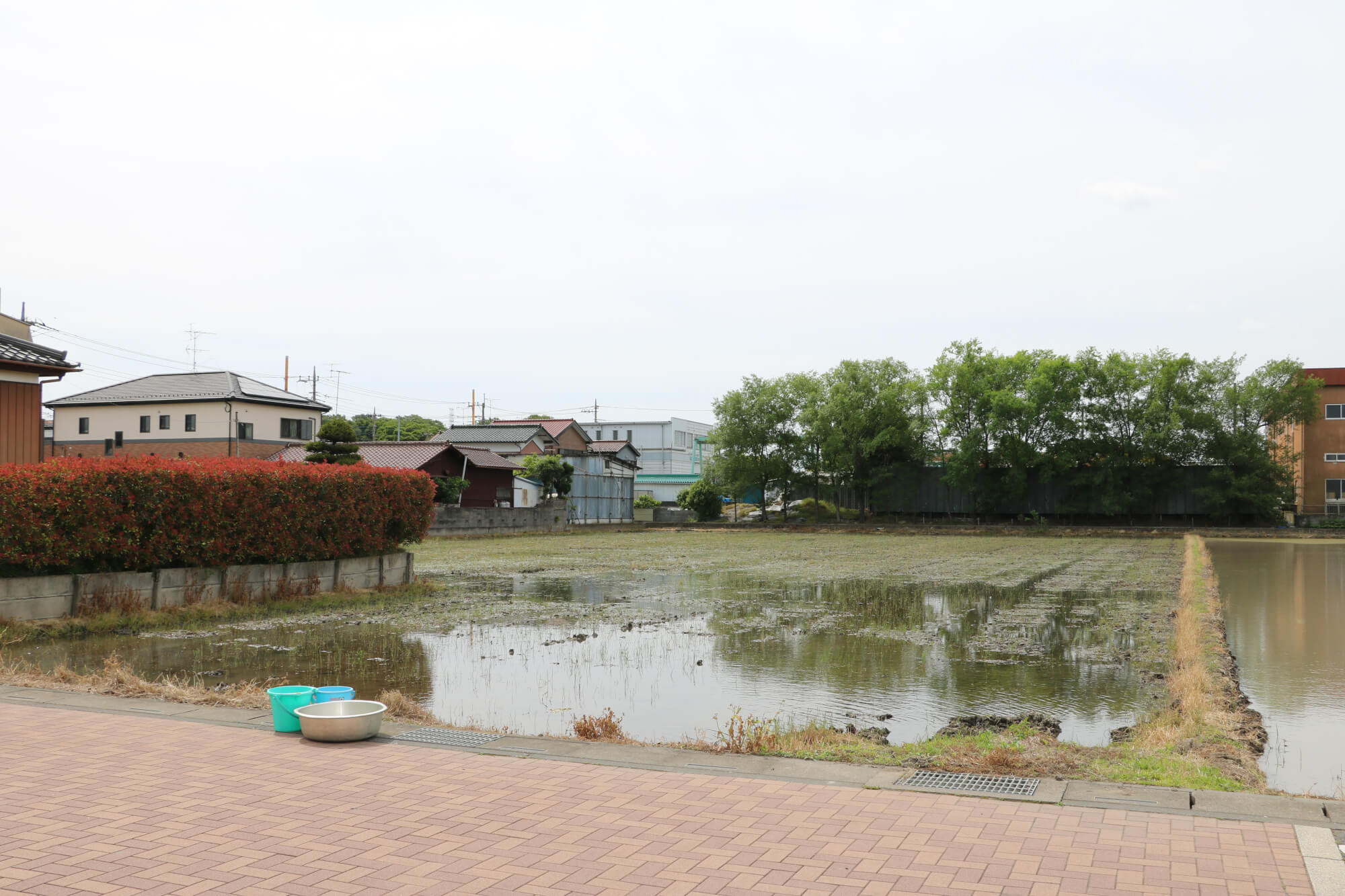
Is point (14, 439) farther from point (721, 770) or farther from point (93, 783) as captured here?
point (721, 770)

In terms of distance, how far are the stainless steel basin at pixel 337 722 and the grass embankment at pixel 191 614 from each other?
6.06m

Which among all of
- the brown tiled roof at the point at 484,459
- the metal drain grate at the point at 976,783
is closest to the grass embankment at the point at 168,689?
the metal drain grate at the point at 976,783

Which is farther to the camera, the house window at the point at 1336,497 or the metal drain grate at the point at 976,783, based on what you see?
the house window at the point at 1336,497

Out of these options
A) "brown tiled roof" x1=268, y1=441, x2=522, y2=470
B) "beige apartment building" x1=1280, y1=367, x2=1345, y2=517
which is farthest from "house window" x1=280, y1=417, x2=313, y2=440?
"beige apartment building" x1=1280, y1=367, x2=1345, y2=517

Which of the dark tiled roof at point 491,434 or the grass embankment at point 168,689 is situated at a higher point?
the dark tiled roof at point 491,434

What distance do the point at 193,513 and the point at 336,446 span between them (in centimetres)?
1776

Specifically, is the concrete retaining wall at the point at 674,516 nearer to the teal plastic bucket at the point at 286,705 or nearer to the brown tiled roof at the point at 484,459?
the brown tiled roof at the point at 484,459

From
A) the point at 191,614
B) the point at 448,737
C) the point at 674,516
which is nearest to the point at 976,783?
the point at 448,737

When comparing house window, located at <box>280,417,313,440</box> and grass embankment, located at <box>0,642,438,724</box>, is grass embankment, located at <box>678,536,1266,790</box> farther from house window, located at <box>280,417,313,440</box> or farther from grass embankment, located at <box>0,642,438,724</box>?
house window, located at <box>280,417,313,440</box>

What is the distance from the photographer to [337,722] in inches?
230

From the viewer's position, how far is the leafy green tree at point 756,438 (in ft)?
177

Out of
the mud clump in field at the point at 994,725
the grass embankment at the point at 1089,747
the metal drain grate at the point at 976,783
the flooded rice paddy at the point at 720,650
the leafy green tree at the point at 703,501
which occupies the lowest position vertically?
the leafy green tree at the point at 703,501

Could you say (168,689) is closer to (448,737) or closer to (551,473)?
(448,737)

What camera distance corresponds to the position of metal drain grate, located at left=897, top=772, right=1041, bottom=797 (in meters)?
4.97
